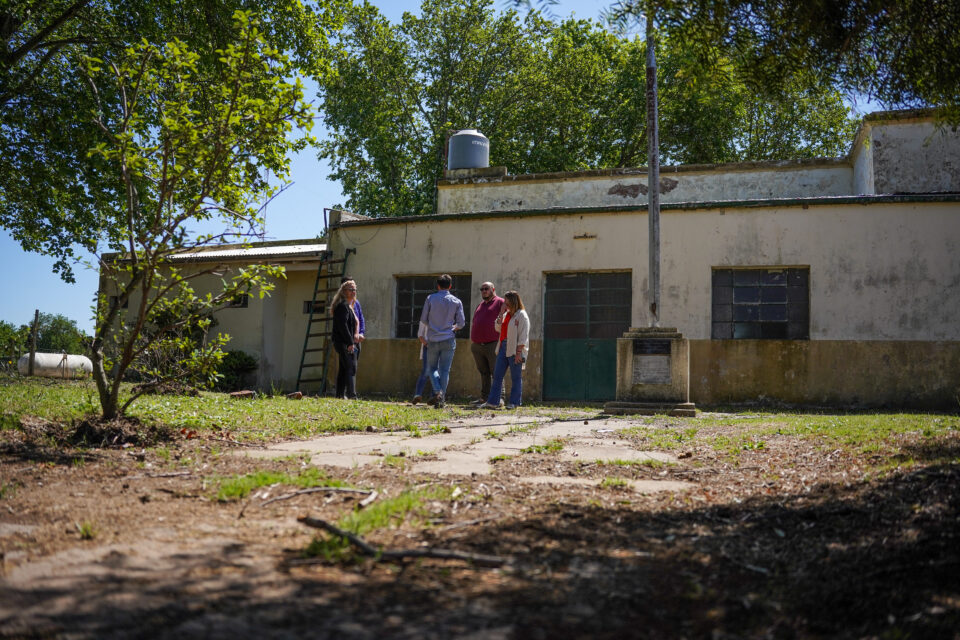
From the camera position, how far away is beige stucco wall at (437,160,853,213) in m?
16.9

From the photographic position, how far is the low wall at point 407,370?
14836mm

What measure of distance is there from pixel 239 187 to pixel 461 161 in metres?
14.5

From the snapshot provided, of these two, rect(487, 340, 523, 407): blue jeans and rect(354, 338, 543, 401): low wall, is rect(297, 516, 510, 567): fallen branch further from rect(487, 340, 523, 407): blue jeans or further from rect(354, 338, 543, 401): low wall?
rect(354, 338, 543, 401): low wall

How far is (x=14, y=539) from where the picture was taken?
2963mm

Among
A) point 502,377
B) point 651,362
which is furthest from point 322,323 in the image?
point 651,362

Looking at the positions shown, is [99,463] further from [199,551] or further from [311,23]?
[311,23]

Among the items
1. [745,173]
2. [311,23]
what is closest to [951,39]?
[745,173]

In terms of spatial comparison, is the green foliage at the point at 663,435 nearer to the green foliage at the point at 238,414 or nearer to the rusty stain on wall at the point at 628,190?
the green foliage at the point at 238,414

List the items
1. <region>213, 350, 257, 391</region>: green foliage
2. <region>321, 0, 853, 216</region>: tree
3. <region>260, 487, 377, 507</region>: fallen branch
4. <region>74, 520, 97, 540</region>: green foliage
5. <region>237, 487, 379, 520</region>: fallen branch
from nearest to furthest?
<region>74, 520, 97, 540</region>: green foliage → <region>237, 487, 379, 520</region>: fallen branch → <region>260, 487, 377, 507</region>: fallen branch → <region>213, 350, 257, 391</region>: green foliage → <region>321, 0, 853, 216</region>: tree

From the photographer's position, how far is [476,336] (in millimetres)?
11305

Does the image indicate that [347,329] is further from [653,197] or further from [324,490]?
[324,490]

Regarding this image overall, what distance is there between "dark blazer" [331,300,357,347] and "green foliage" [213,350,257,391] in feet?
19.3

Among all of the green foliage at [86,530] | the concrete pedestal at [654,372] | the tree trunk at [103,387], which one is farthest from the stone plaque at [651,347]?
the green foliage at [86,530]

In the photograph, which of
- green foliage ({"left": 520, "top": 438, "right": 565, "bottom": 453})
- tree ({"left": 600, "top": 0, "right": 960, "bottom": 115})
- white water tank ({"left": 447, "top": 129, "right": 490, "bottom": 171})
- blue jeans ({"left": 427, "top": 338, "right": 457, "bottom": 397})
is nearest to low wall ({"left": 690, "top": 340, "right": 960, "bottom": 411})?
blue jeans ({"left": 427, "top": 338, "right": 457, "bottom": 397})
